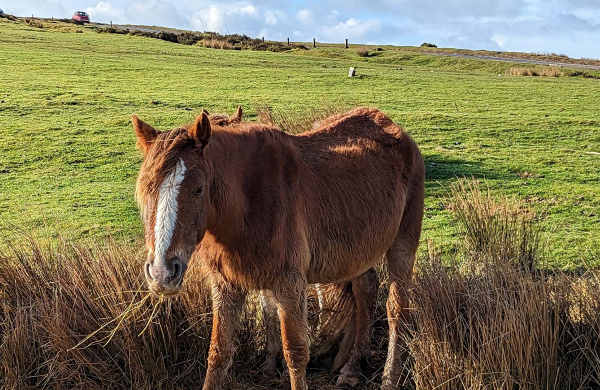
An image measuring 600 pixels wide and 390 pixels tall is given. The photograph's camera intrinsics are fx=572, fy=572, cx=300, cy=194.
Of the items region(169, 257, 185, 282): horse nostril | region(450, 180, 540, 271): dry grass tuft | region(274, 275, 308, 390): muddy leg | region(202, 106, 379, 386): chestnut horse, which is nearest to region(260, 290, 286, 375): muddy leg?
region(202, 106, 379, 386): chestnut horse

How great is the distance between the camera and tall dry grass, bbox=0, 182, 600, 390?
13.8 feet

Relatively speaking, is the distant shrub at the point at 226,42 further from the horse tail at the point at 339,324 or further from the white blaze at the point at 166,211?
the white blaze at the point at 166,211

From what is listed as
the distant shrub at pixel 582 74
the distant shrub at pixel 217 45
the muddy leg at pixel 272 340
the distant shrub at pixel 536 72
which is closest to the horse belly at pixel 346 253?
the muddy leg at pixel 272 340

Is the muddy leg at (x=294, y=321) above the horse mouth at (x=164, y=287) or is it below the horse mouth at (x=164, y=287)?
below

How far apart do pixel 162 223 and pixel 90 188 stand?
8.55 meters

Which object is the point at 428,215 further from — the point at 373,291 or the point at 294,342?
the point at 294,342

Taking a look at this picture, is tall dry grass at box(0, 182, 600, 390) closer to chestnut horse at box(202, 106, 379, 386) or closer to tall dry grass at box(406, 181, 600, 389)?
tall dry grass at box(406, 181, 600, 389)

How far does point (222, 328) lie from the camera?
13.6ft

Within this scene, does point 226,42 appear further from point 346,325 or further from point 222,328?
point 222,328

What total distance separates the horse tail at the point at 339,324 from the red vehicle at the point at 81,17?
76.4 m

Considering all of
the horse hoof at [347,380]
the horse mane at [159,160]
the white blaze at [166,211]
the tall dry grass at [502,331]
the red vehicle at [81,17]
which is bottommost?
the horse hoof at [347,380]

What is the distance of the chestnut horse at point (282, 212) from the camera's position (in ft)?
10.4

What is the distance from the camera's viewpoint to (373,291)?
533 cm

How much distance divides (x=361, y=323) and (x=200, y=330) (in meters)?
1.45
